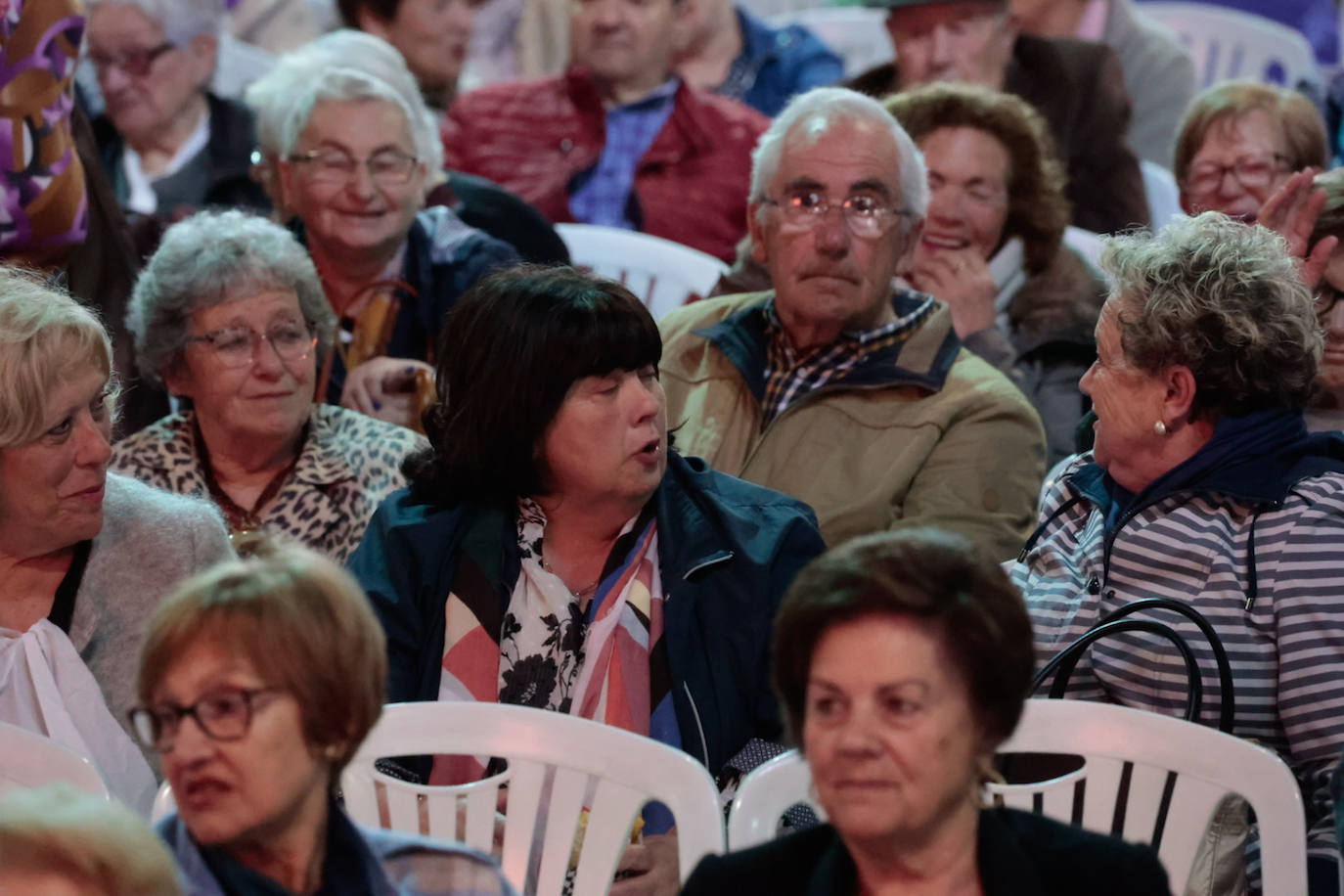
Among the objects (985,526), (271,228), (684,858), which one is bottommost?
(684,858)

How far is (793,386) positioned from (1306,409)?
0.90 m

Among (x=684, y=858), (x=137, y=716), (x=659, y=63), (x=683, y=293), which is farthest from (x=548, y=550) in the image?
(x=659, y=63)

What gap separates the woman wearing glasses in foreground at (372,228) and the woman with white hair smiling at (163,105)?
0.93 meters

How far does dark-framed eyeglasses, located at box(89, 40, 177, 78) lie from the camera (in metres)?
4.61

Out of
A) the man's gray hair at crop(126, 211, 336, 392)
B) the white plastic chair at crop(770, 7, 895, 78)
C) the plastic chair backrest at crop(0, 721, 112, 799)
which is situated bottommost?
the plastic chair backrest at crop(0, 721, 112, 799)

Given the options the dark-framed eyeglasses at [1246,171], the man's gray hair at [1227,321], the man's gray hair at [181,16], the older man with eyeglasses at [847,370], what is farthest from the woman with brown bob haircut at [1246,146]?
the man's gray hair at [181,16]

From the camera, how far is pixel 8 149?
2.92m

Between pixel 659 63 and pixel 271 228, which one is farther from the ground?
pixel 659 63

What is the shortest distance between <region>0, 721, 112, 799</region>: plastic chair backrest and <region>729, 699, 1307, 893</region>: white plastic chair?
29.9 inches

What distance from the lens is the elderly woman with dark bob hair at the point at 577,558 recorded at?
92.8 inches

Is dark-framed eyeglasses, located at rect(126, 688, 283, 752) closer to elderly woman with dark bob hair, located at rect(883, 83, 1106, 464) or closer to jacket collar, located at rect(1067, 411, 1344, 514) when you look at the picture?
jacket collar, located at rect(1067, 411, 1344, 514)

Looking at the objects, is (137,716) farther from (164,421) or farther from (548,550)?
(164,421)

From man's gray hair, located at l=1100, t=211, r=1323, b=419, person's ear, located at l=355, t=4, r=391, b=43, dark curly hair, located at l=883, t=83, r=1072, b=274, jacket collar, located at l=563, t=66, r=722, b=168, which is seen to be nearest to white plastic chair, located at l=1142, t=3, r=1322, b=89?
jacket collar, located at l=563, t=66, r=722, b=168

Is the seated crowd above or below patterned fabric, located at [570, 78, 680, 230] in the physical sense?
below
